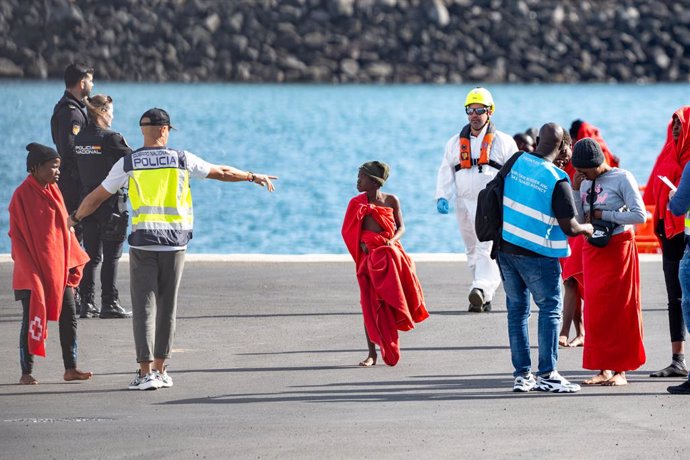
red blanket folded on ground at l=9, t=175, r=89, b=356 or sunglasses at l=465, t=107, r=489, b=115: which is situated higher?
sunglasses at l=465, t=107, r=489, b=115

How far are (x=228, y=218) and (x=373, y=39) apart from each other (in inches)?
3343

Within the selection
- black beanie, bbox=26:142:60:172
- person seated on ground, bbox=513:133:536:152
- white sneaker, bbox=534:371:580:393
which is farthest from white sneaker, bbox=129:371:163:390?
person seated on ground, bbox=513:133:536:152

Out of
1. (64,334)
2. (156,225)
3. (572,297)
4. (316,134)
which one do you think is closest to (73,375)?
(64,334)

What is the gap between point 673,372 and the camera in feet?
37.2

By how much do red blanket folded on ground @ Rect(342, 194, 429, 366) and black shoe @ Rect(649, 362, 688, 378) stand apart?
1826 millimetres

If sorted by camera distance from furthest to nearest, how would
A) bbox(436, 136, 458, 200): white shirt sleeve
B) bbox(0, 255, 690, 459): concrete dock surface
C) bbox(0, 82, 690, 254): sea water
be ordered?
bbox(0, 82, 690, 254): sea water
bbox(436, 136, 458, 200): white shirt sleeve
bbox(0, 255, 690, 459): concrete dock surface

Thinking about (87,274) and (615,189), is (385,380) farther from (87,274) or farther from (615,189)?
(87,274)

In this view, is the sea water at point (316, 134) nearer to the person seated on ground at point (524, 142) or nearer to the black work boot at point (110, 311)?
the person seated on ground at point (524, 142)

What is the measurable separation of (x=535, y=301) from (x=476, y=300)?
13.0 ft

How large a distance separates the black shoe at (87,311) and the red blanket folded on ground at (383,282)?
322 cm

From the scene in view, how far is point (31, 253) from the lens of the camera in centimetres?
1117

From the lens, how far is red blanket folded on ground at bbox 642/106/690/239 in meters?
11.4

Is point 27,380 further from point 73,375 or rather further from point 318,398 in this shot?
point 318,398

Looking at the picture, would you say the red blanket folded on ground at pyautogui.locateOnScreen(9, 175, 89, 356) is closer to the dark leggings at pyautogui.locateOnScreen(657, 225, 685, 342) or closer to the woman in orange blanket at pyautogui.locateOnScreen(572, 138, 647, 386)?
the woman in orange blanket at pyautogui.locateOnScreen(572, 138, 647, 386)
